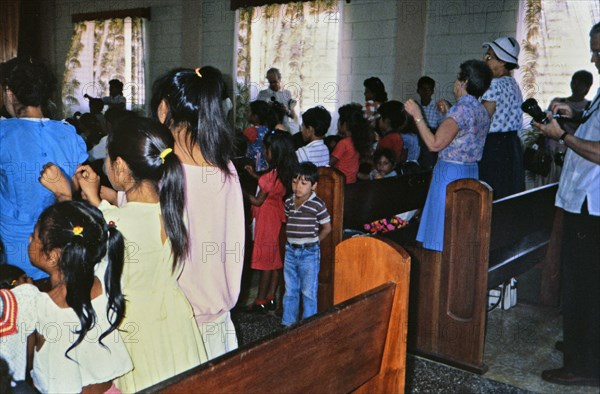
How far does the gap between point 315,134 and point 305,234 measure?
0.95 m

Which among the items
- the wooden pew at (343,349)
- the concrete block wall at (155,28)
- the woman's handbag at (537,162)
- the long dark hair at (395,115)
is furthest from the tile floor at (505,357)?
the concrete block wall at (155,28)

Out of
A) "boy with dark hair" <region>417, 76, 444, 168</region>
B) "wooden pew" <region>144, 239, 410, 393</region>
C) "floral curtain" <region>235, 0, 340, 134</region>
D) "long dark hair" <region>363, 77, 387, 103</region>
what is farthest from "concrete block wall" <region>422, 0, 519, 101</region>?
"wooden pew" <region>144, 239, 410, 393</region>

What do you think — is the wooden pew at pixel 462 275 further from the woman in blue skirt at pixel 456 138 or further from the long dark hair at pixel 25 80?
the long dark hair at pixel 25 80

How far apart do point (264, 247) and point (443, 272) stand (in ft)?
3.73

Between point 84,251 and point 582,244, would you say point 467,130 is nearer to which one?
point 582,244

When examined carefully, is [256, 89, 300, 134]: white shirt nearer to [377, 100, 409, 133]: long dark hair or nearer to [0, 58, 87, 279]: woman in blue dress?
[377, 100, 409, 133]: long dark hair

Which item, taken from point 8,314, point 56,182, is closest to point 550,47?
point 56,182

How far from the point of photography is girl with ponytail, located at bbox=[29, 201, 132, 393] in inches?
64.1

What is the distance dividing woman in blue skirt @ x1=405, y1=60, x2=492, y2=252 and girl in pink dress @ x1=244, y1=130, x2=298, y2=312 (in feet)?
2.65

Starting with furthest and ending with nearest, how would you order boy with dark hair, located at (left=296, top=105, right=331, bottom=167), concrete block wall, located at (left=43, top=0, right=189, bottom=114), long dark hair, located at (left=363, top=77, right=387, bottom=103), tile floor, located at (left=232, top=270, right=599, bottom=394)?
concrete block wall, located at (left=43, top=0, right=189, bottom=114), long dark hair, located at (left=363, top=77, right=387, bottom=103), boy with dark hair, located at (left=296, top=105, right=331, bottom=167), tile floor, located at (left=232, top=270, right=599, bottom=394)

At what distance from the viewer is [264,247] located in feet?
12.2

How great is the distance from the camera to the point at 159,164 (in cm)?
A: 168

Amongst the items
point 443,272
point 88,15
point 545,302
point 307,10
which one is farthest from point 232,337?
point 88,15

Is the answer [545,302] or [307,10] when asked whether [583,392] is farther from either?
[307,10]
